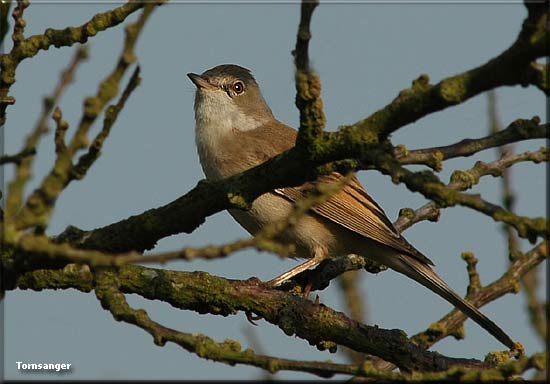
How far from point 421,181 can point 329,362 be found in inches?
26.8

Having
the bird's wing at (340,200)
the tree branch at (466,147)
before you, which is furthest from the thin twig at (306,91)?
A: the bird's wing at (340,200)

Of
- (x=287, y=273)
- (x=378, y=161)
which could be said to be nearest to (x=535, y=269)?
(x=378, y=161)

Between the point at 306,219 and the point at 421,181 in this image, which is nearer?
the point at 421,181

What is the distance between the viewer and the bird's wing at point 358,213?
19.3 feet

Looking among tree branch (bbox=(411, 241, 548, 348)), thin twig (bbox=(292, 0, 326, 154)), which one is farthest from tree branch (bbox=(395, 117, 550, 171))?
tree branch (bbox=(411, 241, 548, 348))

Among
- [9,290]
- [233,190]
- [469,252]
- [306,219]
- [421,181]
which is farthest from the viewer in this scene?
[306,219]

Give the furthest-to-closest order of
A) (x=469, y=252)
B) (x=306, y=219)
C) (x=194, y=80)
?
(x=194, y=80), (x=306, y=219), (x=469, y=252)

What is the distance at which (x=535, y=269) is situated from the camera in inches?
156

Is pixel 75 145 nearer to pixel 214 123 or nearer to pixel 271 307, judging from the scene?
pixel 271 307

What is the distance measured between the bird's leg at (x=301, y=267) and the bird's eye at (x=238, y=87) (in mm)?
1979

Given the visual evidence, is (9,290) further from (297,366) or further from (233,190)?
(297,366)

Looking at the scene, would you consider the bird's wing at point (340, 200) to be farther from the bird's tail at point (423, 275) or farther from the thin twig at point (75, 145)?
the thin twig at point (75, 145)

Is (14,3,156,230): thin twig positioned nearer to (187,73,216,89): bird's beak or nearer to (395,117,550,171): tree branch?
(395,117,550,171): tree branch

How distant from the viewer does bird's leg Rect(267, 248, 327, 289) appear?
5.74 metres
